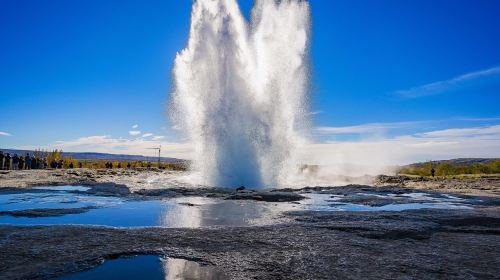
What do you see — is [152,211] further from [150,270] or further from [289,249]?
[150,270]

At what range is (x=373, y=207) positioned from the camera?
37.2 feet

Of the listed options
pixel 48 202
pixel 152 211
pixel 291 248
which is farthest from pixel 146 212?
pixel 291 248

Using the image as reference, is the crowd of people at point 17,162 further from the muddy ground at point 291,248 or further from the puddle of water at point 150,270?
the puddle of water at point 150,270

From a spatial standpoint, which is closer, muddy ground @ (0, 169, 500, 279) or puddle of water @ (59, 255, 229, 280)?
puddle of water @ (59, 255, 229, 280)

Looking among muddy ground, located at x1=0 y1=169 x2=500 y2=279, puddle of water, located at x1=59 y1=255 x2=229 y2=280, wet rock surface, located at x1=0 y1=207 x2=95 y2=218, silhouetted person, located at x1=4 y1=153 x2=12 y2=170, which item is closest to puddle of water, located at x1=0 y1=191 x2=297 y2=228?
wet rock surface, located at x1=0 y1=207 x2=95 y2=218

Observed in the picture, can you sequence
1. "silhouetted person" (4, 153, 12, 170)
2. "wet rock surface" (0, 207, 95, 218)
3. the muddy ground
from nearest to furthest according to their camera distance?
the muddy ground < "wet rock surface" (0, 207, 95, 218) < "silhouetted person" (4, 153, 12, 170)

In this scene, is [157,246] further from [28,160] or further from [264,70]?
[28,160]

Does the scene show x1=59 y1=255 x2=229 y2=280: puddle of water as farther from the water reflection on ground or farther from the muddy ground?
the water reflection on ground

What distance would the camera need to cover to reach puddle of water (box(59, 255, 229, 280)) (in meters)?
4.24

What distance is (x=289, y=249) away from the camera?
550cm

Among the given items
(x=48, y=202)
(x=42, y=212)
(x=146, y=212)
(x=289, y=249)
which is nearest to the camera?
(x=289, y=249)

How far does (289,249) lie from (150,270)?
6.62 ft

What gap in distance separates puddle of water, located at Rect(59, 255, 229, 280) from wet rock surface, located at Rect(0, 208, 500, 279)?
168 mm

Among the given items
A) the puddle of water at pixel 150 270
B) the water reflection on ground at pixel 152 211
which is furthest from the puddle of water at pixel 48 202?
the puddle of water at pixel 150 270
